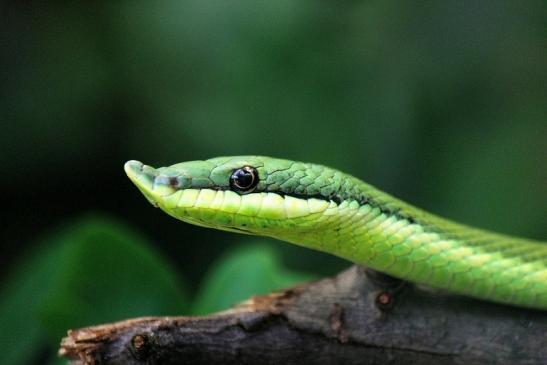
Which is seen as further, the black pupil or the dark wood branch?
the black pupil

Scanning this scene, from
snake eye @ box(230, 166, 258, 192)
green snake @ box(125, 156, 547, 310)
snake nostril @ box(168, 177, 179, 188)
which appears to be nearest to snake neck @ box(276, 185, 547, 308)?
green snake @ box(125, 156, 547, 310)

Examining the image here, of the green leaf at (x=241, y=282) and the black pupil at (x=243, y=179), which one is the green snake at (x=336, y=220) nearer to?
the black pupil at (x=243, y=179)

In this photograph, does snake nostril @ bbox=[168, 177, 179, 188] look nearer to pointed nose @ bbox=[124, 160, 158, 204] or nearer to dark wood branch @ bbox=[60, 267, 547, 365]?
pointed nose @ bbox=[124, 160, 158, 204]

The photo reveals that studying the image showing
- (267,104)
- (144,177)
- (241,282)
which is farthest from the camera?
(267,104)

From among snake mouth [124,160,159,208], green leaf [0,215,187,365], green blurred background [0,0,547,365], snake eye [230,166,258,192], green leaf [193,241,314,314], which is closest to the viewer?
snake mouth [124,160,159,208]

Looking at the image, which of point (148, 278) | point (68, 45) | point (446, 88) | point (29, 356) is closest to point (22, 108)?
point (68, 45)

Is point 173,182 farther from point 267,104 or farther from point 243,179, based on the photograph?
point 267,104

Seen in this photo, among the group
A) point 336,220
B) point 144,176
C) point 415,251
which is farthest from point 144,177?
point 415,251

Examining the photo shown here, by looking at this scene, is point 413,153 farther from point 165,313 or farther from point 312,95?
point 165,313
